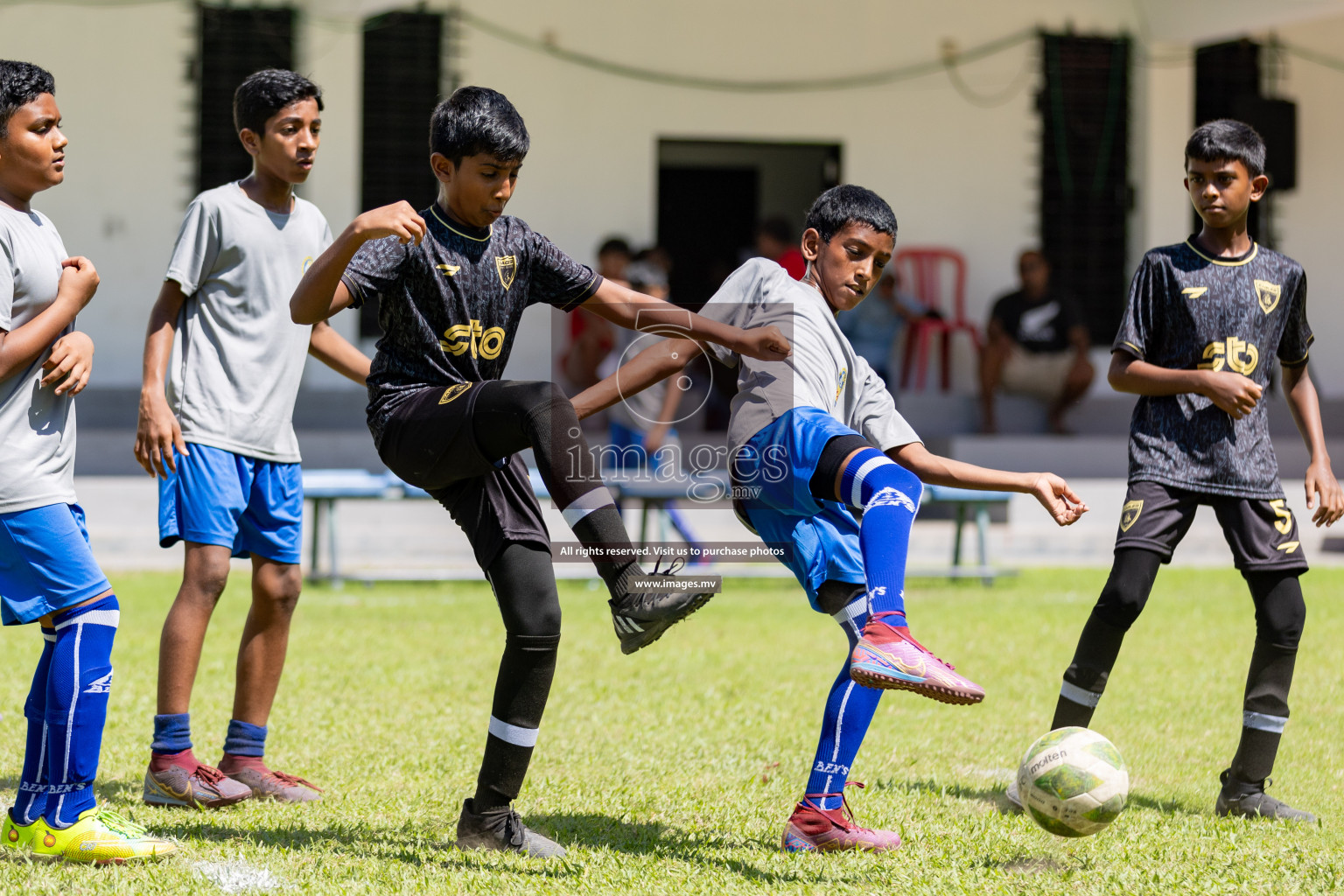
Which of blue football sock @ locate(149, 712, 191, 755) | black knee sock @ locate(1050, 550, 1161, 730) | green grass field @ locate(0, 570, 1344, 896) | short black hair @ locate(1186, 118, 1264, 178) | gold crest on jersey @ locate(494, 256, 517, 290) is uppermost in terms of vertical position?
short black hair @ locate(1186, 118, 1264, 178)

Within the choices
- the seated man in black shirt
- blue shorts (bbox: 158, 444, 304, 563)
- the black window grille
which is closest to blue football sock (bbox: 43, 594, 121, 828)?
blue shorts (bbox: 158, 444, 304, 563)

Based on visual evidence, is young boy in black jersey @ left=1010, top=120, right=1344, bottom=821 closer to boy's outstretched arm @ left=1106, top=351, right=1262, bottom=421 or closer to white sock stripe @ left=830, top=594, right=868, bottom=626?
boy's outstretched arm @ left=1106, top=351, right=1262, bottom=421

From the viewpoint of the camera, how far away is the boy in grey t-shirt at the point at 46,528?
11.6ft

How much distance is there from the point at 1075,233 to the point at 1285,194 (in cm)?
224

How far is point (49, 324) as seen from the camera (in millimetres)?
3539

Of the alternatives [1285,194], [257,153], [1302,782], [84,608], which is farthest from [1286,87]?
[84,608]

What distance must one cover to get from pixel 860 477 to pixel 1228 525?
1448 millimetres

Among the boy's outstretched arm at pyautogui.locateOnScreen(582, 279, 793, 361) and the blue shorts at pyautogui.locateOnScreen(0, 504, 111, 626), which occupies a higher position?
the boy's outstretched arm at pyautogui.locateOnScreen(582, 279, 793, 361)

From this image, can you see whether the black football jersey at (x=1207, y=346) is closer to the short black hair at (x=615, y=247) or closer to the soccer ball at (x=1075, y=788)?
the soccer ball at (x=1075, y=788)

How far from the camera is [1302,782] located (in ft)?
15.1

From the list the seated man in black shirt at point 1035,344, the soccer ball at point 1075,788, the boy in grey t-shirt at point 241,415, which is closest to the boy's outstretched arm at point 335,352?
the boy in grey t-shirt at point 241,415

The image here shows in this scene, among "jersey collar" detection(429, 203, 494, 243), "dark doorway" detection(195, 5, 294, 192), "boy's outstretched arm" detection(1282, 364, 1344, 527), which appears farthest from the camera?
"dark doorway" detection(195, 5, 294, 192)

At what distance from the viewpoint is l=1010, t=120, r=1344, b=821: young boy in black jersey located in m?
4.29

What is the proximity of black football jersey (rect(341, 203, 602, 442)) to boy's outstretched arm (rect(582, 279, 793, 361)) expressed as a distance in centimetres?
21
